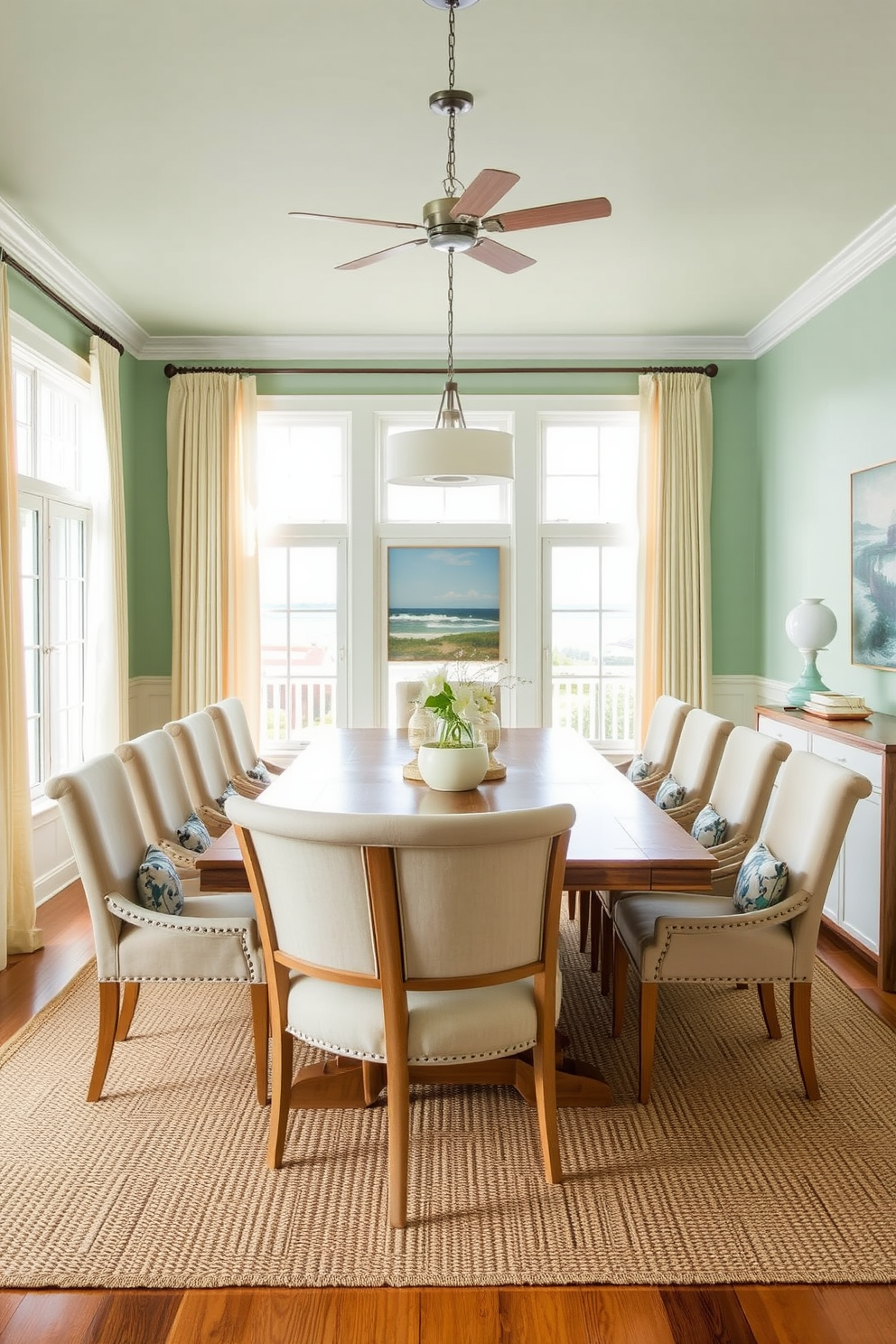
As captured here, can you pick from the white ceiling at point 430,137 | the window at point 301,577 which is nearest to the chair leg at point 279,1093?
the white ceiling at point 430,137

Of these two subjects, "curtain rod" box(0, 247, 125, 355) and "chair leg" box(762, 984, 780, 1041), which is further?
"curtain rod" box(0, 247, 125, 355)

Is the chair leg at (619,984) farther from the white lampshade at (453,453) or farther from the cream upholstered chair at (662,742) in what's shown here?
the white lampshade at (453,453)

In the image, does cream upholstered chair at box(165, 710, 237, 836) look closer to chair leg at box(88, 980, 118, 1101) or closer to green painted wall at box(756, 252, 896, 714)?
chair leg at box(88, 980, 118, 1101)

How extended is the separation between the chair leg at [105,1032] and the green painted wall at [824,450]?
3.20m

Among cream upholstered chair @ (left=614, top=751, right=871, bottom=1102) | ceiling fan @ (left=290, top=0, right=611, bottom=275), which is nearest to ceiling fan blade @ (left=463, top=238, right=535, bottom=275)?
ceiling fan @ (left=290, top=0, right=611, bottom=275)

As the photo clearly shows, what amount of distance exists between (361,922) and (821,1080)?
5.07 ft

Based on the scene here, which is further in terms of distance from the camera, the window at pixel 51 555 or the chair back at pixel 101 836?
the window at pixel 51 555

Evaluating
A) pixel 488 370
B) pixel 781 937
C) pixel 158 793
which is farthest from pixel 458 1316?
pixel 488 370

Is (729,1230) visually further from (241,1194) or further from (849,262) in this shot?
(849,262)

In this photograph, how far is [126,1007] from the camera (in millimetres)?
2760

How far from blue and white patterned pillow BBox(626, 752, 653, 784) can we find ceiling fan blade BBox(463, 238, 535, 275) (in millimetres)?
1996

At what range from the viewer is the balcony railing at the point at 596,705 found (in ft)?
19.4

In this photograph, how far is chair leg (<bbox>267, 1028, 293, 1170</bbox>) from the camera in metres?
2.19

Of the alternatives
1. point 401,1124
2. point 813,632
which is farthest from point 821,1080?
point 813,632
